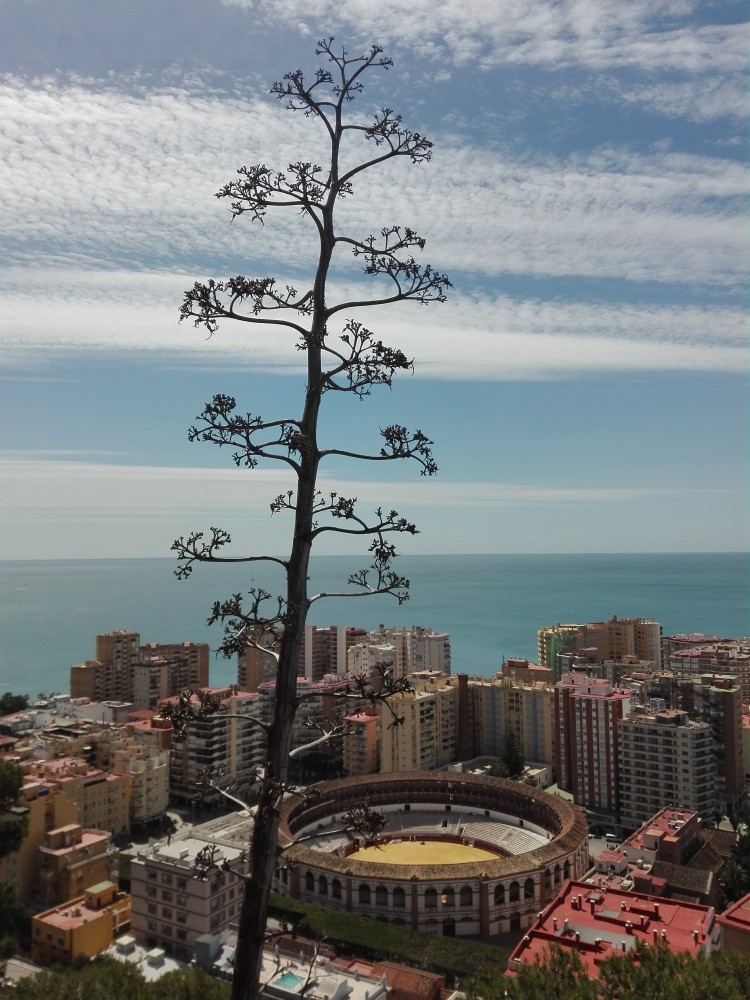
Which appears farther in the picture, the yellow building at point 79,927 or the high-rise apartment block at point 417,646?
the high-rise apartment block at point 417,646

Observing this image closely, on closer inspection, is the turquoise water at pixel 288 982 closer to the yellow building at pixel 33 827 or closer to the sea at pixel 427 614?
the yellow building at pixel 33 827

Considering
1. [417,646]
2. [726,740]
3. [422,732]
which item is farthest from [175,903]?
[417,646]

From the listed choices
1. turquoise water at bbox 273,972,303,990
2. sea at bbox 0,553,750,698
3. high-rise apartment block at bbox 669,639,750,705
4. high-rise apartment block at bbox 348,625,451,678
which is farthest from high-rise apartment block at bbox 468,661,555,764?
turquoise water at bbox 273,972,303,990

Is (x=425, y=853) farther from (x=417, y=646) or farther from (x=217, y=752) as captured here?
(x=417, y=646)

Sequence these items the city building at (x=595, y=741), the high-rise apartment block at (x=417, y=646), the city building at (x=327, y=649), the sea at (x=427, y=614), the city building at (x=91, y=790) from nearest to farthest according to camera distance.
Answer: the city building at (x=91, y=790)
the city building at (x=595, y=741)
the high-rise apartment block at (x=417, y=646)
the city building at (x=327, y=649)
the sea at (x=427, y=614)

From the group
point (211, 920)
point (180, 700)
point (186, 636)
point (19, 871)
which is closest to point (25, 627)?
point (186, 636)

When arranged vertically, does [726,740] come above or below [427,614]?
above

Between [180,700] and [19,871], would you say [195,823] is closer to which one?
[19,871]

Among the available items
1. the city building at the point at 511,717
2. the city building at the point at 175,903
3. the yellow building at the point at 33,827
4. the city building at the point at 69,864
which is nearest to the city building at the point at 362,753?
the city building at the point at 511,717
